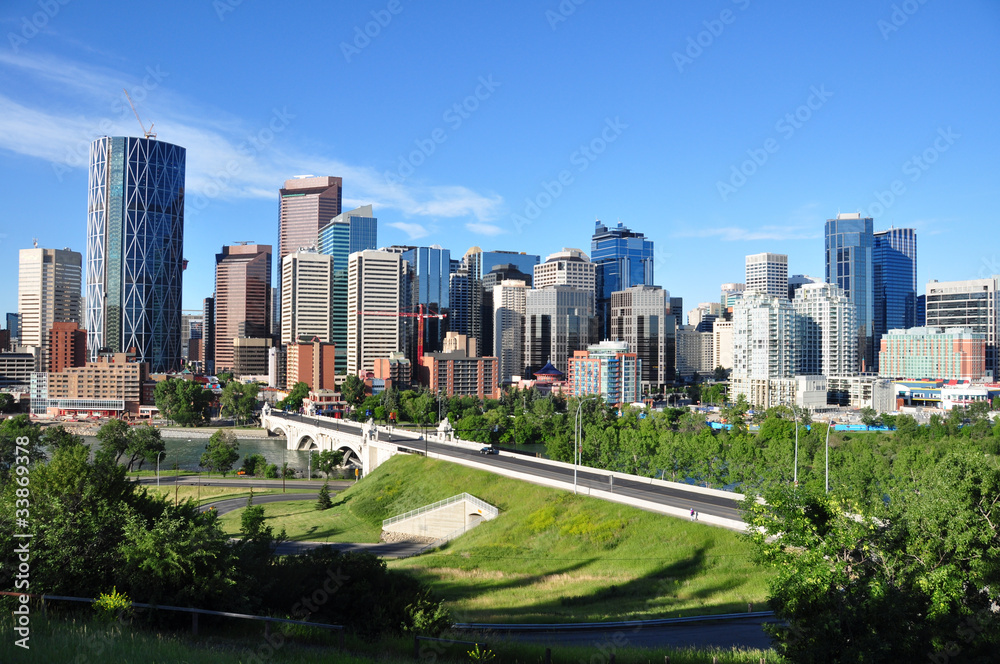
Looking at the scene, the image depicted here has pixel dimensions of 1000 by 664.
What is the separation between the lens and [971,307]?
180625 millimetres

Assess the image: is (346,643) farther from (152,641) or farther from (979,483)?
(979,483)

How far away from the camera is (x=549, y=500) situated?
40406 millimetres

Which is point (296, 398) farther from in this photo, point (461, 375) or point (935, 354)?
point (935, 354)

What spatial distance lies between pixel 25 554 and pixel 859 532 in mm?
19506

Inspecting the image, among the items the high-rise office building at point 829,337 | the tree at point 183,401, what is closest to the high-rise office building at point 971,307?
the high-rise office building at point 829,337

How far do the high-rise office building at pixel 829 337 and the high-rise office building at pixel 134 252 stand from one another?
577 feet

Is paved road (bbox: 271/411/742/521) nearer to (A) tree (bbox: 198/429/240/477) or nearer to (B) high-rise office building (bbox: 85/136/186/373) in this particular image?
(A) tree (bbox: 198/429/240/477)

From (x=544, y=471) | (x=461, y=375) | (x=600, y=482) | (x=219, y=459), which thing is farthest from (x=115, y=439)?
(x=461, y=375)

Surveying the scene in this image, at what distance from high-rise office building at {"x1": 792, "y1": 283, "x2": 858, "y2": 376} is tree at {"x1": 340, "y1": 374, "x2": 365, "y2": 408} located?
109 m

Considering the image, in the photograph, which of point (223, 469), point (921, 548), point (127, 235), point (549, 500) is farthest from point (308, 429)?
point (127, 235)

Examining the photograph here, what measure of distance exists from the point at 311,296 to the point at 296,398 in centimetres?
5224

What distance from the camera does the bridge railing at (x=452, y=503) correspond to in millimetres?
42438

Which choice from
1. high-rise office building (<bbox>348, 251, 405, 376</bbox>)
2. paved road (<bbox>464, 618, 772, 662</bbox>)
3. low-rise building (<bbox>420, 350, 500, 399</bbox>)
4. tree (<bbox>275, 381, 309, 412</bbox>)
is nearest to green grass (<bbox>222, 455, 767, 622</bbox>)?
paved road (<bbox>464, 618, 772, 662</bbox>)

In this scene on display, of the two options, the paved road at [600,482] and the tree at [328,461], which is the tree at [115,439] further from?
the paved road at [600,482]
